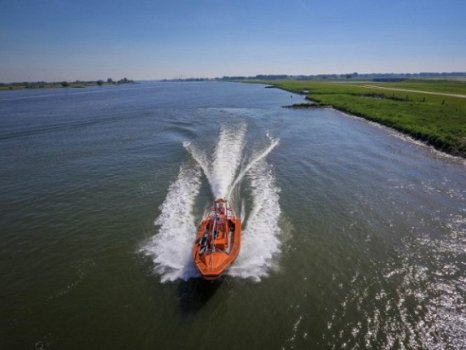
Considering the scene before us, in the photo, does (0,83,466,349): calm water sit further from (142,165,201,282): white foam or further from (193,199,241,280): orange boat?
(193,199,241,280): orange boat

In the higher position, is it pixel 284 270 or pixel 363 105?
pixel 363 105

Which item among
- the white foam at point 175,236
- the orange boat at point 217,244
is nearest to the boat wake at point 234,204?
A: the white foam at point 175,236

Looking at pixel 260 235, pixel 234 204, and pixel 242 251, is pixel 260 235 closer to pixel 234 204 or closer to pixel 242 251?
pixel 242 251

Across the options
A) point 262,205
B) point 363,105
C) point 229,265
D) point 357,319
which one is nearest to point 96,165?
point 262,205

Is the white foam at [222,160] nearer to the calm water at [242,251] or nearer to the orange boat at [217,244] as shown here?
the calm water at [242,251]

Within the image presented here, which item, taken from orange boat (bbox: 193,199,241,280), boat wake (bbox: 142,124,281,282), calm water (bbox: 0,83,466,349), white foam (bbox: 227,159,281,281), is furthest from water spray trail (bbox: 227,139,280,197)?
orange boat (bbox: 193,199,241,280)

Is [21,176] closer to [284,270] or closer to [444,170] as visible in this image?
[284,270]
